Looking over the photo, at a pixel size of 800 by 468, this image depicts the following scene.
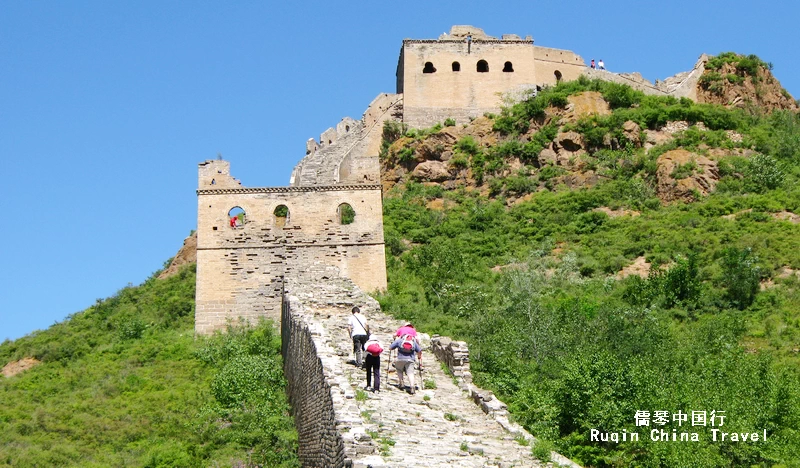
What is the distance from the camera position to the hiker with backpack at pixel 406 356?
19.4m

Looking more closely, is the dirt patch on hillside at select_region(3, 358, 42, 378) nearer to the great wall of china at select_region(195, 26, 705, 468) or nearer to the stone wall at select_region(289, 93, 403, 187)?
the great wall of china at select_region(195, 26, 705, 468)

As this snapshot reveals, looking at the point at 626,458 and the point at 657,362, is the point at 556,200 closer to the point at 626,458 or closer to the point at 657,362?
the point at 657,362

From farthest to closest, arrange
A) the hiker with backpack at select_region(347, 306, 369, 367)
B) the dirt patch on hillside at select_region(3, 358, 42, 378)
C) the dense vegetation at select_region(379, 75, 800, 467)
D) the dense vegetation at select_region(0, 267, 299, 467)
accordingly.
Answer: the dirt patch on hillside at select_region(3, 358, 42, 378), the dense vegetation at select_region(0, 267, 299, 467), the dense vegetation at select_region(379, 75, 800, 467), the hiker with backpack at select_region(347, 306, 369, 367)

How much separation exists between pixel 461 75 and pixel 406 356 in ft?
103

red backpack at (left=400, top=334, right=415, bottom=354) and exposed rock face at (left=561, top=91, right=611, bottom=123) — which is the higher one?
exposed rock face at (left=561, top=91, right=611, bottom=123)

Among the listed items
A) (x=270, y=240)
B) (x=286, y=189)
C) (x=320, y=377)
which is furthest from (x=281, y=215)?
(x=320, y=377)

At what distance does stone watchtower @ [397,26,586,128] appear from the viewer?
4934 cm

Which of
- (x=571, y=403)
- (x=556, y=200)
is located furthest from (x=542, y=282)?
(x=571, y=403)

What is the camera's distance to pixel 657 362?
2470 centimetres

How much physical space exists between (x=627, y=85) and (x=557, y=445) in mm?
32032

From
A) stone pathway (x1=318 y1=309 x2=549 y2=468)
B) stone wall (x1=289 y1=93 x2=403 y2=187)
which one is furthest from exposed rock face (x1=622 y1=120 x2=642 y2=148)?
stone pathway (x1=318 y1=309 x2=549 y2=468)

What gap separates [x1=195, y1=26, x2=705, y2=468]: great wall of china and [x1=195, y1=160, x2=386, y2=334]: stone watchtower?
0.10ft

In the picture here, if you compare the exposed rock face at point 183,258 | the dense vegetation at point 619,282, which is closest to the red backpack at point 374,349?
the dense vegetation at point 619,282

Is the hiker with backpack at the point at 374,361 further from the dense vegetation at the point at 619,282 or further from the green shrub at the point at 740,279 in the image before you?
the green shrub at the point at 740,279
